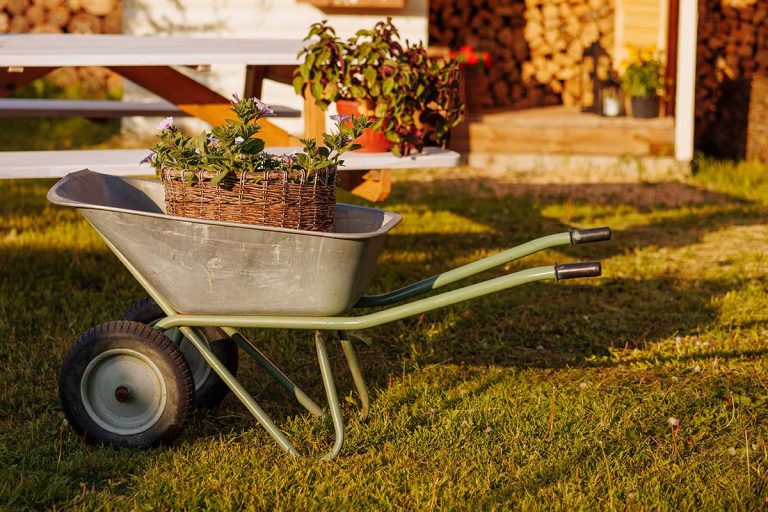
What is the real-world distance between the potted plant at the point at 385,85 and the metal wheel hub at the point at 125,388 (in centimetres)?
144

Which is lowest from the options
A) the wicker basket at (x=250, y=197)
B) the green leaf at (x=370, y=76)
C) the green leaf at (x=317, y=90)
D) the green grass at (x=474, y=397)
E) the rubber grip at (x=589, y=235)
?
the green grass at (x=474, y=397)

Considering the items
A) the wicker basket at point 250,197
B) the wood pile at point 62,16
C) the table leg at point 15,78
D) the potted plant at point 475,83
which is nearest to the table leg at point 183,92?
the table leg at point 15,78

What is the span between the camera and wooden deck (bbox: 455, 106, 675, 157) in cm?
777

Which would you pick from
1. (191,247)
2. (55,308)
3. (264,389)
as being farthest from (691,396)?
(55,308)

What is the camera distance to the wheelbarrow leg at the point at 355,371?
2852 millimetres

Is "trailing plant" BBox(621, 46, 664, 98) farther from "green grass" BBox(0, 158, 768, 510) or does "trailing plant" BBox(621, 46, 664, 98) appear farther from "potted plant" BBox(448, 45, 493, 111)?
"green grass" BBox(0, 158, 768, 510)

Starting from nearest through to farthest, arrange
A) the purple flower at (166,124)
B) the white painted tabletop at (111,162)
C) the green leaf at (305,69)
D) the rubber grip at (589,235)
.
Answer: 1. the rubber grip at (589,235)
2. the purple flower at (166,124)
3. the white painted tabletop at (111,162)
4. the green leaf at (305,69)

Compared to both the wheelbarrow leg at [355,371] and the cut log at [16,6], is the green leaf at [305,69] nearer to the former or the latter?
the wheelbarrow leg at [355,371]

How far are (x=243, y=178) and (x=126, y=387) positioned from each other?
2.13ft

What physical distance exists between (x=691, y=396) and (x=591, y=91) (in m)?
6.69

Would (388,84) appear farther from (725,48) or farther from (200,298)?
(725,48)

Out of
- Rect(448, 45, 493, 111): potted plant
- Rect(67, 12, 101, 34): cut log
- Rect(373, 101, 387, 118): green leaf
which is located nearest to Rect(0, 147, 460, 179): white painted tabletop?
Rect(373, 101, 387, 118): green leaf

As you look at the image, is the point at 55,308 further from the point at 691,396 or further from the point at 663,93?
the point at 663,93

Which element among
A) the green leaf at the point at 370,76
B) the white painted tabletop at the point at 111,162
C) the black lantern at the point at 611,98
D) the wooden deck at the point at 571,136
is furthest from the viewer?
the black lantern at the point at 611,98
